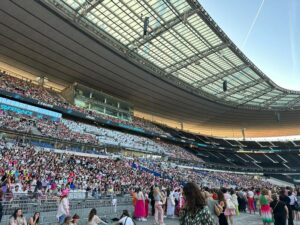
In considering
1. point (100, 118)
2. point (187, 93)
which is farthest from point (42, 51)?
point (187, 93)

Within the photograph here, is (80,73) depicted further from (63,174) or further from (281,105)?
(281,105)

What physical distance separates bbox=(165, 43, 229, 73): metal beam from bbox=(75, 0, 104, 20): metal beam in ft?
49.9

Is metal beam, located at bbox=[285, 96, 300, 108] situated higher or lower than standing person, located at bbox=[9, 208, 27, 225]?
higher

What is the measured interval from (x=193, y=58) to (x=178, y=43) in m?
3.90

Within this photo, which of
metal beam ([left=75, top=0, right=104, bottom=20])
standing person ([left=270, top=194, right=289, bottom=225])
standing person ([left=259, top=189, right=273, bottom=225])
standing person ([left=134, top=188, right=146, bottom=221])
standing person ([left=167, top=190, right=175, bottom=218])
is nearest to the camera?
standing person ([left=270, top=194, right=289, bottom=225])

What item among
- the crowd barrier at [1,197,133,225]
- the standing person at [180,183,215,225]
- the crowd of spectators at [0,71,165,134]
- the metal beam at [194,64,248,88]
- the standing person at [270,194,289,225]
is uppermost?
the metal beam at [194,64,248,88]

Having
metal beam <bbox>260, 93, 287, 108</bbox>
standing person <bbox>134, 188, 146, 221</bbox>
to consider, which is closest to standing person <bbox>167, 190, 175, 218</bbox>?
standing person <bbox>134, 188, 146, 221</bbox>

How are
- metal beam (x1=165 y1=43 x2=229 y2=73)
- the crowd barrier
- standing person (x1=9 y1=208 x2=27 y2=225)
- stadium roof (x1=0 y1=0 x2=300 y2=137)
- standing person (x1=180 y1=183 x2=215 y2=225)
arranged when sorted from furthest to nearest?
1. metal beam (x1=165 y1=43 x2=229 y2=73)
2. stadium roof (x1=0 y1=0 x2=300 y2=137)
3. the crowd barrier
4. standing person (x1=9 y1=208 x2=27 y2=225)
5. standing person (x1=180 y1=183 x2=215 y2=225)

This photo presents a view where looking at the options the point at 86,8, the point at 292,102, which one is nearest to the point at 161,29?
the point at 86,8

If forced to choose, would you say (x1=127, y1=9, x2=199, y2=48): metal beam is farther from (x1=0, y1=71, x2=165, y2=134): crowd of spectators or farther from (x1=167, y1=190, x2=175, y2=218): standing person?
(x1=167, y1=190, x2=175, y2=218): standing person

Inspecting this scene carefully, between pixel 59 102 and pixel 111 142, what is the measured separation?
864cm

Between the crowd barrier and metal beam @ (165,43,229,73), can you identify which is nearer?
the crowd barrier

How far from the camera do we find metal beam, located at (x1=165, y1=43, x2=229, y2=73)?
34.1 meters

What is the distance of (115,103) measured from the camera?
4694cm
